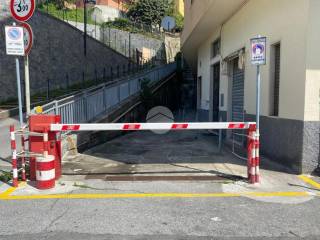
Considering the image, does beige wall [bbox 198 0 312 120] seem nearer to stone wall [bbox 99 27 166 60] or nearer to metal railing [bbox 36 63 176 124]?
metal railing [bbox 36 63 176 124]

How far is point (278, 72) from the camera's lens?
326 inches

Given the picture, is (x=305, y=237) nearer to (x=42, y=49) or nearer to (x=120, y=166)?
(x=120, y=166)

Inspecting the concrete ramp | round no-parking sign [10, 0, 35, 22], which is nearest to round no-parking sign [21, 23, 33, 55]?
round no-parking sign [10, 0, 35, 22]

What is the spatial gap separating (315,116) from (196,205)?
10.9 ft

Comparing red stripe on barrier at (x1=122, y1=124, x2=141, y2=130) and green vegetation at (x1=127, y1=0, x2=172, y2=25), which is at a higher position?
green vegetation at (x1=127, y1=0, x2=172, y2=25)

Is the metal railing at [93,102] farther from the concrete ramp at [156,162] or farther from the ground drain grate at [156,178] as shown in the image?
the ground drain grate at [156,178]

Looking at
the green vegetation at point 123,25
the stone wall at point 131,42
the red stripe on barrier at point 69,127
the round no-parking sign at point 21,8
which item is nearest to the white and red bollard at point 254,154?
the red stripe on barrier at point 69,127

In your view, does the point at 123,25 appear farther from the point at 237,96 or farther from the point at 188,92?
the point at 237,96

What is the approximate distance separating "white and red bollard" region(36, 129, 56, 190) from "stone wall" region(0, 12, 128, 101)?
13144 millimetres

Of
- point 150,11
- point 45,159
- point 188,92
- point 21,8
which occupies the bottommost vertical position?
point 45,159

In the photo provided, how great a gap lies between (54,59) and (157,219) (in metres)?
20.6

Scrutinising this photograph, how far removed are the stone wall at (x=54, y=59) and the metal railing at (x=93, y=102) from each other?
5743 millimetres

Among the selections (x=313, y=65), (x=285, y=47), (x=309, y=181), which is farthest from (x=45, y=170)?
(x=285, y=47)

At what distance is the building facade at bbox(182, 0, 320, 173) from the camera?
6762 mm
